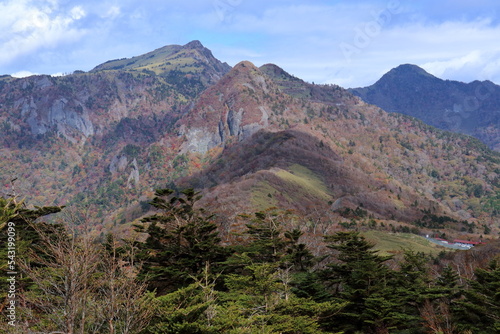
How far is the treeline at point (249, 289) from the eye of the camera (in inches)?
838

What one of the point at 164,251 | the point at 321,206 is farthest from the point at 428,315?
the point at 321,206

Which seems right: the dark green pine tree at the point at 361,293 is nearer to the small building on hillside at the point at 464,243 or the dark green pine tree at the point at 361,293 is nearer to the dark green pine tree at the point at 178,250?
the dark green pine tree at the point at 178,250

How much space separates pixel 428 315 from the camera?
3362 cm

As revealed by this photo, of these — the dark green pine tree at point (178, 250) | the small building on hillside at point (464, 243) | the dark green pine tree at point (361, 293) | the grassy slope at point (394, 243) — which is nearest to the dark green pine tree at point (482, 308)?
the dark green pine tree at point (361, 293)

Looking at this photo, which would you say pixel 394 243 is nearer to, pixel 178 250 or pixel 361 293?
pixel 361 293

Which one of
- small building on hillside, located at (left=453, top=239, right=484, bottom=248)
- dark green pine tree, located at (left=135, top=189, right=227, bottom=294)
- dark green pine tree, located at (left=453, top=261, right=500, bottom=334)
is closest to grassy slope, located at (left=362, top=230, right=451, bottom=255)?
small building on hillside, located at (left=453, top=239, right=484, bottom=248)

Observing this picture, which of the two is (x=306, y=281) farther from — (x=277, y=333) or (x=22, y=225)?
(x=22, y=225)

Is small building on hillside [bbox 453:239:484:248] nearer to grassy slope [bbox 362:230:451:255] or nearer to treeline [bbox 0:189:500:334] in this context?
grassy slope [bbox 362:230:451:255]

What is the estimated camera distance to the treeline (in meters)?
21.3

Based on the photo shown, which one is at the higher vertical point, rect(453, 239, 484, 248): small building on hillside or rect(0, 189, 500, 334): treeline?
rect(0, 189, 500, 334): treeline

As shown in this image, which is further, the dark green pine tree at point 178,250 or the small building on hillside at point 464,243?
the small building on hillside at point 464,243

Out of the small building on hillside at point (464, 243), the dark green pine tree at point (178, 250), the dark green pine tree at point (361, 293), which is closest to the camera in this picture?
the dark green pine tree at point (361, 293)

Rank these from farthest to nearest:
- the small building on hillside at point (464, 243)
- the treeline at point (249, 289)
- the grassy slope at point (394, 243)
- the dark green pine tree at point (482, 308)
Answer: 1. the small building on hillside at point (464, 243)
2. the grassy slope at point (394, 243)
3. the dark green pine tree at point (482, 308)
4. the treeline at point (249, 289)

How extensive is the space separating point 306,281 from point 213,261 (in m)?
10.5
